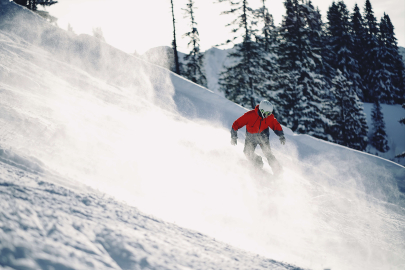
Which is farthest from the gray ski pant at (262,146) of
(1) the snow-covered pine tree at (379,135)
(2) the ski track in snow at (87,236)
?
(1) the snow-covered pine tree at (379,135)

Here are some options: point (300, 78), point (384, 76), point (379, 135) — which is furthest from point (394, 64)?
point (300, 78)

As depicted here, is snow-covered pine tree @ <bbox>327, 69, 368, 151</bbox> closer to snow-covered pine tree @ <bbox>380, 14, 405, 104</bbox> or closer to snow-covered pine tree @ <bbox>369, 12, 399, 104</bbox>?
snow-covered pine tree @ <bbox>369, 12, 399, 104</bbox>

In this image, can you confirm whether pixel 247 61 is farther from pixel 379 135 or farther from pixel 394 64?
pixel 394 64

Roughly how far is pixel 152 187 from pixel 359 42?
170 ft

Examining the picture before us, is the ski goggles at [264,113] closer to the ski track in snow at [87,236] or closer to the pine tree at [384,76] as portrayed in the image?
the ski track in snow at [87,236]

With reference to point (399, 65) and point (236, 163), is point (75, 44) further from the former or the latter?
point (399, 65)

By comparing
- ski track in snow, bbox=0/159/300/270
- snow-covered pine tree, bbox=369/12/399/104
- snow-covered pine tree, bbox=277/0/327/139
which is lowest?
ski track in snow, bbox=0/159/300/270

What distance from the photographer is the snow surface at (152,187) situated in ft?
6.30

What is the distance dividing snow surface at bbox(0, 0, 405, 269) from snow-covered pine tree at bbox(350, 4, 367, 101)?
129ft

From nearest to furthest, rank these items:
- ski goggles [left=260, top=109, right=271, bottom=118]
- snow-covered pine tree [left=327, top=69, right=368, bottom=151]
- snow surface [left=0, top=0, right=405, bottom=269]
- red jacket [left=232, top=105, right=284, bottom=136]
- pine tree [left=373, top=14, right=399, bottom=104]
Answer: snow surface [left=0, top=0, right=405, bottom=269], ski goggles [left=260, top=109, right=271, bottom=118], red jacket [left=232, top=105, right=284, bottom=136], snow-covered pine tree [left=327, top=69, right=368, bottom=151], pine tree [left=373, top=14, right=399, bottom=104]

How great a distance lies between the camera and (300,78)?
882 inches

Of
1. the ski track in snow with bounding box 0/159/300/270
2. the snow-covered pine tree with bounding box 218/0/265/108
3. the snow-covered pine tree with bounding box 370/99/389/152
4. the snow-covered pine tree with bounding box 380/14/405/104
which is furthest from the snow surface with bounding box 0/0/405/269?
the snow-covered pine tree with bounding box 380/14/405/104

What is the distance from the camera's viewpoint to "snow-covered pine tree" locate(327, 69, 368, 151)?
2739 cm

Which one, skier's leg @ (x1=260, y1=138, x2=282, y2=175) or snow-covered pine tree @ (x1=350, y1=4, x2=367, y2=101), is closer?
skier's leg @ (x1=260, y1=138, x2=282, y2=175)
